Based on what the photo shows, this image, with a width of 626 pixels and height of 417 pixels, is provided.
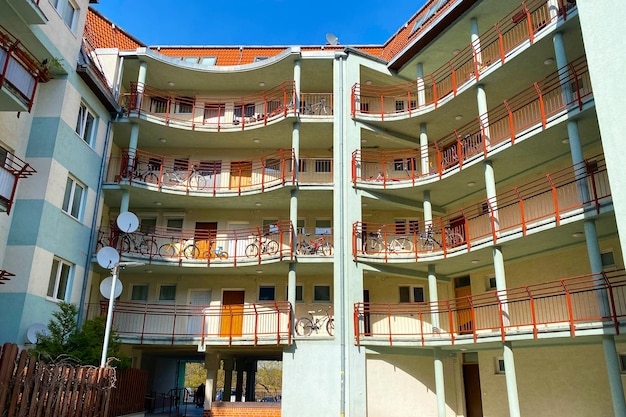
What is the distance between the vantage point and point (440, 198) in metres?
23.4

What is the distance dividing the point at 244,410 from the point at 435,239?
1056cm

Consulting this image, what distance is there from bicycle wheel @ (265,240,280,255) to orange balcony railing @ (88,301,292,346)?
2380 mm

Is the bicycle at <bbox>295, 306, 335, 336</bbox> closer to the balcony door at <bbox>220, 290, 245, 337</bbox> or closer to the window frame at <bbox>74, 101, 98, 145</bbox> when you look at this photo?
the balcony door at <bbox>220, 290, 245, 337</bbox>

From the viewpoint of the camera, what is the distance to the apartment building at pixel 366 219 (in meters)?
17.0

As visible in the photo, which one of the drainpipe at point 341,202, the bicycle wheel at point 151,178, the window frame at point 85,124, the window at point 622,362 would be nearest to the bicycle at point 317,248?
the drainpipe at point 341,202

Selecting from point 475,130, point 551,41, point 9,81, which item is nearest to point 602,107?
point 551,41

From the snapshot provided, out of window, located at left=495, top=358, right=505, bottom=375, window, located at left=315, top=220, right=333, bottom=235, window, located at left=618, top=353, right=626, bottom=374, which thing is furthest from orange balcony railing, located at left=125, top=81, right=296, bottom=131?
window, located at left=618, top=353, right=626, bottom=374

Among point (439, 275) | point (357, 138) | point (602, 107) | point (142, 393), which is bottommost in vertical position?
point (142, 393)

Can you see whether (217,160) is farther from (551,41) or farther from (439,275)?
(551,41)

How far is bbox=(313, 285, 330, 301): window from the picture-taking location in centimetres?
2359

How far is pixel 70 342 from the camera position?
1595 centimetres

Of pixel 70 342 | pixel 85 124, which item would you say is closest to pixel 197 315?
pixel 70 342

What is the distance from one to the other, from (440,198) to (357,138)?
15.9ft

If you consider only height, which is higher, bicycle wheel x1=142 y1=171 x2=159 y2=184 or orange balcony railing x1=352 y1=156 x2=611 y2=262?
bicycle wheel x1=142 y1=171 x2=159 y2=184
